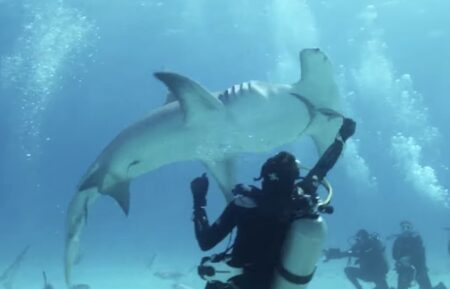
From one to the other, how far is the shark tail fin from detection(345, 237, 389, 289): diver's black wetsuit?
624 cm

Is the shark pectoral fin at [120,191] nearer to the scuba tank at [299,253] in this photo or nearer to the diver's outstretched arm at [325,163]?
the diver's outstretched arm at [325,163]

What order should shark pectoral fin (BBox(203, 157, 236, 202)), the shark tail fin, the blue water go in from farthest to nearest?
the blue water < shark pectoral fin (BBox(203, 157, 236, 202)) < the shark tail fin

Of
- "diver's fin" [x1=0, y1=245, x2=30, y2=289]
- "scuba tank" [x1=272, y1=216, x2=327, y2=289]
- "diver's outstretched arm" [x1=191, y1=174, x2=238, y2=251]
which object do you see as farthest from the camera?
"diver's fin" [x1=0, y1=245, x2=30, y2=289]

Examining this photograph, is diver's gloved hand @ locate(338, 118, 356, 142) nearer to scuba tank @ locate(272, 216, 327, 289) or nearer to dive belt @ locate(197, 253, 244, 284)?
scuba tank @ locate(272, 216, 327, 289)

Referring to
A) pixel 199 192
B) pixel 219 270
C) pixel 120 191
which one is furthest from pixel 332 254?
pixel 219 270

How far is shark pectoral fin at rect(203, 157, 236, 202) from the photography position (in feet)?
23.9

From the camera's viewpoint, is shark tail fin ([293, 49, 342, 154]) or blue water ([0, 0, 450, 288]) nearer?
shark tail fin ([293, 49, 342, 154])

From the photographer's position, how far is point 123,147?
708 cm

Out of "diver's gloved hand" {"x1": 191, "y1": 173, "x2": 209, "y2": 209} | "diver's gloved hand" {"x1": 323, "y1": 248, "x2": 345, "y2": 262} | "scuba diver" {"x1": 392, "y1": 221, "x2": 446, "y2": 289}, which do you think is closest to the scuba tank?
"diver's gloved hand" {"x1": 191, "y1": 173, "x2": 209, "y2": 209}

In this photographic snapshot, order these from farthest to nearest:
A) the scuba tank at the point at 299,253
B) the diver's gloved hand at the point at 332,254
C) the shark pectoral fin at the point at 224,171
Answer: the diver's gloved hand at the point at 332,254 → the shark pectoral fin at the point at 224,171 → the scuba tank at the point at 299,253

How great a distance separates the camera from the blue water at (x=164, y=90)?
33906 mm

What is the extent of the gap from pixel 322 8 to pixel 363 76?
1692 cm

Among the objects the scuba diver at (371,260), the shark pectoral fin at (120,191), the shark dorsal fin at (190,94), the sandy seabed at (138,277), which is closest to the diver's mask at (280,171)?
the shark dorsal fin at (190,94)

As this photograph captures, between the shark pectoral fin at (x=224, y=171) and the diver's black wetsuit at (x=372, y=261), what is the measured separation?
573cm
